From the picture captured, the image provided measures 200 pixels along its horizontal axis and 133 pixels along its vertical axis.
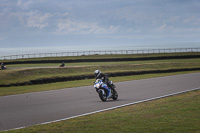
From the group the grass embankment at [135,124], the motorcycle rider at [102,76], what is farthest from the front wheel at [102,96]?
the grass embankment at [135,124]

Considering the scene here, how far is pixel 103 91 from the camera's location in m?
15.8

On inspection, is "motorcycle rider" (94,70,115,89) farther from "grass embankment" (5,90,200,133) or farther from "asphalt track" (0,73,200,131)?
"grass embankment" (5,90,200,133)

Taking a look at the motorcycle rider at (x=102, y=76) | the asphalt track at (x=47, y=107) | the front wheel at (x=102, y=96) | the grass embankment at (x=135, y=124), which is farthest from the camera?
the front wheel at (x=102, y=96)

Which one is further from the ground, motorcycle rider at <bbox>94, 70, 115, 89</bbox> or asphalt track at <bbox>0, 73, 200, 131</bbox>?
motorcycle rider at <bbox>94, 70, 115, 89</bbox>

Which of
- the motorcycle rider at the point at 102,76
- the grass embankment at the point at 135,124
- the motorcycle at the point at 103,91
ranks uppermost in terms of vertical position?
the motorcycle rider at the point at 102,76

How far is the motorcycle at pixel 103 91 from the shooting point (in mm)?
15547

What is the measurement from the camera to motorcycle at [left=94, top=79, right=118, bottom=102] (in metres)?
15.5

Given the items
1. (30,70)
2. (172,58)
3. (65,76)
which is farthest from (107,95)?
(172,58)

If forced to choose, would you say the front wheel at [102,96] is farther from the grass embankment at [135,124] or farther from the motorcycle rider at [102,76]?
the grass embankment at [135,124]

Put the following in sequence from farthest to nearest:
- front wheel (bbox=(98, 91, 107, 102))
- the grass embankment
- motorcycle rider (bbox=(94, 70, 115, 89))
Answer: front wheel (bbox=(98, 91, 107, 102))
motorcycle rider (bbox=(94, 70, 115, 89))
the grass embankment

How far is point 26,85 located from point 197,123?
20655mm

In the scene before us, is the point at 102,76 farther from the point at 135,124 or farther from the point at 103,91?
the point at 135,124

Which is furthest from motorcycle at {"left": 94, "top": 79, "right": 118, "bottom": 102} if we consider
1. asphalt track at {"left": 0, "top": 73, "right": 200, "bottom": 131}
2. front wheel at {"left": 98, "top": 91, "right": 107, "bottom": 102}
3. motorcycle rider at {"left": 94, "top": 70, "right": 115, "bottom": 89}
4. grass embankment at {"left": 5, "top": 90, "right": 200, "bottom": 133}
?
grass embankment at {"left": 5, "top": 90, "right": 200, "bottom": 133}

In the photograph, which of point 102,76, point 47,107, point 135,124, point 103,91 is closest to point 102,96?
point 103,91
